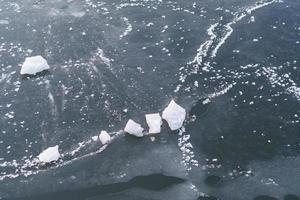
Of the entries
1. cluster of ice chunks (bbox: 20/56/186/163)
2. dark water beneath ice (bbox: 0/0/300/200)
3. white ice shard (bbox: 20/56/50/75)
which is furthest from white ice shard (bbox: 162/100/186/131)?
white ice shard (bbox: 20/56/50/75)

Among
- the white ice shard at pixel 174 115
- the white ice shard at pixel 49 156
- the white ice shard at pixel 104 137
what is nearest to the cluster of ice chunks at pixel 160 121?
the white ice shard at pixel 174 115

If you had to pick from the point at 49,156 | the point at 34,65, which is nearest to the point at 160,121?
the point at 49,156

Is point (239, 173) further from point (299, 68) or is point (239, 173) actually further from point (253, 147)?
point (299, 68)

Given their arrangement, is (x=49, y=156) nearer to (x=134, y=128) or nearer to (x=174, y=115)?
(x=134, y=128)

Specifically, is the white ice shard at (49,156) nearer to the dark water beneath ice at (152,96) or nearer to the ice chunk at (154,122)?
the dark water beneath ice at (152,96)

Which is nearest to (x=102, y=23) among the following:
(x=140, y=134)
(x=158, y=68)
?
(x=158, y=68)

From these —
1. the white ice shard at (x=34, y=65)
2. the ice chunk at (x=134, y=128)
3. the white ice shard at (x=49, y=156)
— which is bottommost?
the white ice shard at (x=49, y=156)

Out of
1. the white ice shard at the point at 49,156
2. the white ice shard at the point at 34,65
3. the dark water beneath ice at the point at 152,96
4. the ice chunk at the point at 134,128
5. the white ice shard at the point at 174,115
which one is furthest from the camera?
the white ice shard at the point at 34,65

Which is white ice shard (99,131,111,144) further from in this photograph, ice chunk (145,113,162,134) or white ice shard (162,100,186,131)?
white ice shard (162,100,186,131)
